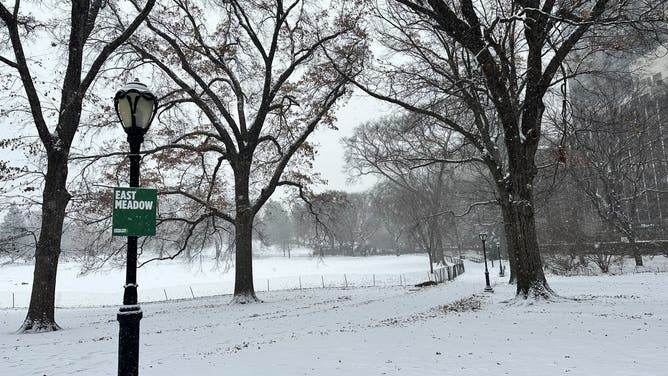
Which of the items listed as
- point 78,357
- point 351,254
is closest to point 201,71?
point 78,357

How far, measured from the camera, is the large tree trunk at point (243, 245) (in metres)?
18.7

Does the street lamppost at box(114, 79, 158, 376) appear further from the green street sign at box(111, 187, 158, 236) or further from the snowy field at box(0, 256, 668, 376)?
the snowy field at box(0, 256, 668, 376)

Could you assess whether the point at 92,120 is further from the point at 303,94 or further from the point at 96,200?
the point at 303,94

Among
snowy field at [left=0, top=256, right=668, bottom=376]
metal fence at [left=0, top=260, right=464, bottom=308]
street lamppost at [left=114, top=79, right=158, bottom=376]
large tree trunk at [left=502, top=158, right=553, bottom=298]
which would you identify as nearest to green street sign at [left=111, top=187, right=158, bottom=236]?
street lamppost at [left=114, top=79, right=158, bottom=376]

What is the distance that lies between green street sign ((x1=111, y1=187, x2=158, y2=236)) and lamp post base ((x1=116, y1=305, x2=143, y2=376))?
2.45 feet

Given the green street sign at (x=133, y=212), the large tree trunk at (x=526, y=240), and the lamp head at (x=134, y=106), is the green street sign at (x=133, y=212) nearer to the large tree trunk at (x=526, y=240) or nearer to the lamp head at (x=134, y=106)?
the lamp head at (x=134, y=106)

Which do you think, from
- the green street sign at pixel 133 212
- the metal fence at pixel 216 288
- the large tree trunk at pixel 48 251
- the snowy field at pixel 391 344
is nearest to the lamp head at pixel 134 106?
the green street sign at pixel 133 212

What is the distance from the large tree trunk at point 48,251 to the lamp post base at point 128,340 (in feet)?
33.2

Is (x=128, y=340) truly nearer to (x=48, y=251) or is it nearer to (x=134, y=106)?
(x=134, y=106)

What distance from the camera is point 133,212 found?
174 inches

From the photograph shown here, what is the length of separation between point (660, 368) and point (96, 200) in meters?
17.3

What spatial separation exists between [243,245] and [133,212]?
14.9 m

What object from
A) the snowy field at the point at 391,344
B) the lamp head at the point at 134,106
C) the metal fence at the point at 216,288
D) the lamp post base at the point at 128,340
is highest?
the lamp head at the point at 134,106

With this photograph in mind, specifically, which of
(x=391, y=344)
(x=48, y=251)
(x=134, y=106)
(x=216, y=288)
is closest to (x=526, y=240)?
(x=391, y=344)
